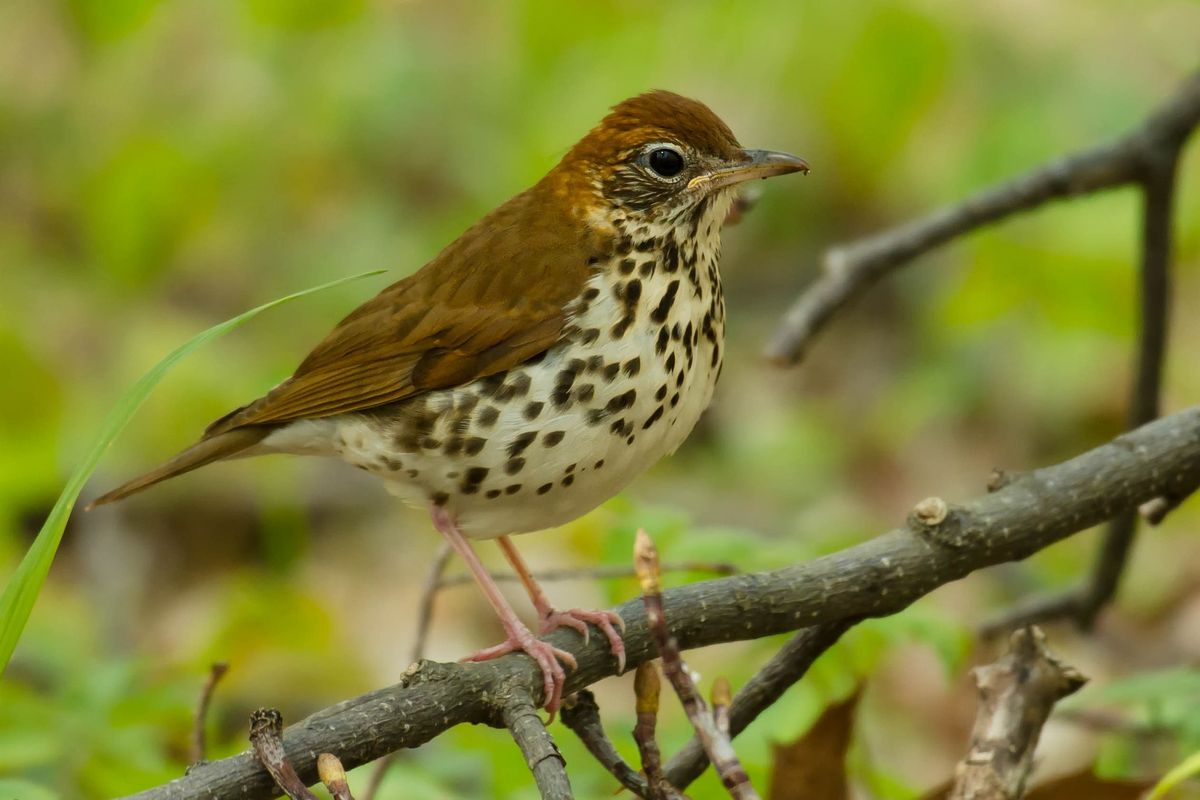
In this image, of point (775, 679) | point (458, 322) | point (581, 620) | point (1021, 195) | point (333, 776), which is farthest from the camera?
point (1021, 195)

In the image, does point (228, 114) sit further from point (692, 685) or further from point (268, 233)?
point (692, 685)

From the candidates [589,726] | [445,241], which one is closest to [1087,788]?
[589,726]

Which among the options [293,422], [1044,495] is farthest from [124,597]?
[1044,495]


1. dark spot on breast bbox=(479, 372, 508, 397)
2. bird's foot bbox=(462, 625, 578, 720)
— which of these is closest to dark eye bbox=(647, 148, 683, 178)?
dark spot on breast bbox=(479, 372, 508, 397)

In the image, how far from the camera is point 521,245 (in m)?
3.26

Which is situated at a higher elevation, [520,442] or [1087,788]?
[520,442]

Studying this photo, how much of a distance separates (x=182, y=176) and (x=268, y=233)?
1.58 metres

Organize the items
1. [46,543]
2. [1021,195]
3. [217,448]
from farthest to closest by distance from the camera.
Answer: [1021,195] → [217,448] → [46,543]

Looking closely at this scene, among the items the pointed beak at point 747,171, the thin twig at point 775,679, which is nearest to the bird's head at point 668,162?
the pointed beak at point 747,171

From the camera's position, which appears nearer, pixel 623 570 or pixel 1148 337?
pixel 623 570

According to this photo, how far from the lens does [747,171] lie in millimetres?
3219

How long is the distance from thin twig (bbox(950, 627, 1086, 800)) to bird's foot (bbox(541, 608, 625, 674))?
22.3 inches

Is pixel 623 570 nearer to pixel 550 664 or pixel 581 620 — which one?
pixel 581 620

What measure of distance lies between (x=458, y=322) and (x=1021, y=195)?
1452mm
